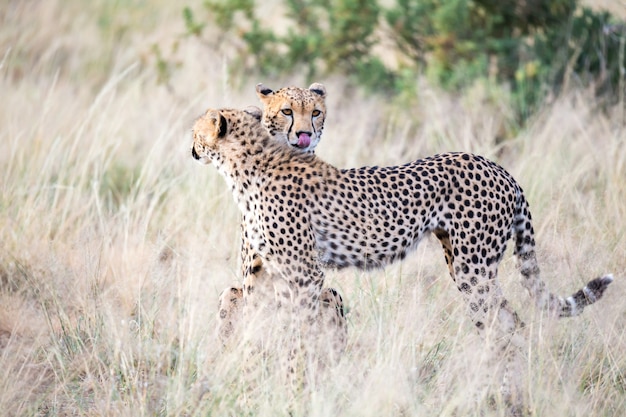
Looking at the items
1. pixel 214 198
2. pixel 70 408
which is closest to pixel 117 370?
pixel 70 408

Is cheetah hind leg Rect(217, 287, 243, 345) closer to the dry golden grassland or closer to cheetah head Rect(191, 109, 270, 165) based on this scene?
the dry golden grassland

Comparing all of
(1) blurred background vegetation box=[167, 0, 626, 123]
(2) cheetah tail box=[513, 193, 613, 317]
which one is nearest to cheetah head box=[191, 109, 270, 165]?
(2) cheetah tail box=[513, 193, 613, 317]

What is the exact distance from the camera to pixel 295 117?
4363mm

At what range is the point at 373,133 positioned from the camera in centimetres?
760

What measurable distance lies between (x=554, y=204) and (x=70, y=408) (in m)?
2.79

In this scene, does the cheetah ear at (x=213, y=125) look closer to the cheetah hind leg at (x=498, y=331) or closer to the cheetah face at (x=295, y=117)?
the cheetah face at (x=295, y=117)

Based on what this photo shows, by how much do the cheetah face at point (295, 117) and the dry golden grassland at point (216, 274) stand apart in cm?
70

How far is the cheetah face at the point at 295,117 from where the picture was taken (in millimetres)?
4334

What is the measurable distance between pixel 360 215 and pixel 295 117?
24.1 inches

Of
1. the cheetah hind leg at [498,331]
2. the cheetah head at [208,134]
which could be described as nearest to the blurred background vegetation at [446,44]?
the cheetah hind leg at [498,331]

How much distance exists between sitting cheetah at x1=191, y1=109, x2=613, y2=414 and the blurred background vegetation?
312cm

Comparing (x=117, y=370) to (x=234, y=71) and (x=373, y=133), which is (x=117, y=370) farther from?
(x=234, y=71)

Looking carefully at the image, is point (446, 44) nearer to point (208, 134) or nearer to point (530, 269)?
point (530, 269)

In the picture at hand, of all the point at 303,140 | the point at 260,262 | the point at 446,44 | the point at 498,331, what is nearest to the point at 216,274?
the point at 260,262
